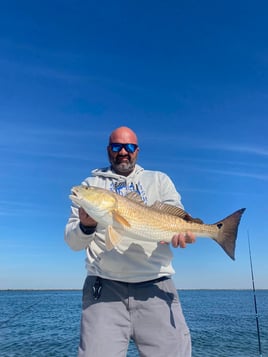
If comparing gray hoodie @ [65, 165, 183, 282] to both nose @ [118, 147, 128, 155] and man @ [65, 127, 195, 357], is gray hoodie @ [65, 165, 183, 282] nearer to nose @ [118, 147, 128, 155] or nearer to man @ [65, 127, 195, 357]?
man @ [65, 127, 195, 357]

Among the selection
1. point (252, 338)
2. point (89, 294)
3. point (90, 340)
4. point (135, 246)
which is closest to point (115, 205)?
point (135, 246)

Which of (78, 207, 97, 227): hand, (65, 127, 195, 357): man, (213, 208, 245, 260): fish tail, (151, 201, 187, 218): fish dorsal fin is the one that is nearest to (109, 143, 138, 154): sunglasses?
A: (151, 201, 187, 218): fish dorsal fin

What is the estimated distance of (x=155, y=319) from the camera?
563cm

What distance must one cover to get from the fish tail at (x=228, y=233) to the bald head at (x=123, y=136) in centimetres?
204

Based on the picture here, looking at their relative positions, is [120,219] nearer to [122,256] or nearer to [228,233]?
[122,256]

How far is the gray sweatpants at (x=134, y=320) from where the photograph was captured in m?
5.43

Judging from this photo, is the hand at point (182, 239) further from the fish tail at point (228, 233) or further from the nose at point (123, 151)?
the nose at point (123, 151)

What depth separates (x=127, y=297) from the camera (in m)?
5.71

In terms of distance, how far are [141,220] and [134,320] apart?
1.56 metres

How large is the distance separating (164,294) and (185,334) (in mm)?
668

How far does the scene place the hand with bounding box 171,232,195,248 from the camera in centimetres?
542

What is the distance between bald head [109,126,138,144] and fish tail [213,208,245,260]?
2.04 m

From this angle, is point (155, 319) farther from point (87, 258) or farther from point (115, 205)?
point (115, 205)

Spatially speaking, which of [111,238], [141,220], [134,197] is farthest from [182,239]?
[111,238]
